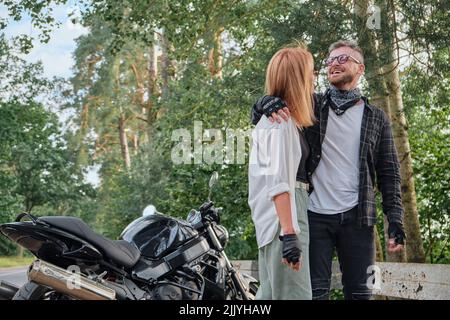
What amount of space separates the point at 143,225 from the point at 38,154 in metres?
38.2

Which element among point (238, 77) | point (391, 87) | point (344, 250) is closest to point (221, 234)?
point (344, 250)

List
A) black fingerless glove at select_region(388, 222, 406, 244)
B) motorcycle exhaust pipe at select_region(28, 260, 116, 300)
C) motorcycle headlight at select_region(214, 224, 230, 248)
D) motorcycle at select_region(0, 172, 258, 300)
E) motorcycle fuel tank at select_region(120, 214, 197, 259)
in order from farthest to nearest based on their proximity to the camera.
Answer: motorcycle headlight at select_region(214, 224, 230, 248) → motorcycle fuel tank at select_region(120, 214, 197, 259) → motorcycle at select_region(0, 172, 258, 300) → motorcycle exhaust pipe at select_region(28, 260, 116, 300) → black fingerless glove at select_region(388, 222, 406, 244)

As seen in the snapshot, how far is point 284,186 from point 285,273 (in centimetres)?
37

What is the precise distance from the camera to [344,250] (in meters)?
3.52

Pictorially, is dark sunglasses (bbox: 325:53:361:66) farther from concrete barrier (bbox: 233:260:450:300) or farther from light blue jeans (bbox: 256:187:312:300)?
concrete barrier (bbox: 233:260:450:300)

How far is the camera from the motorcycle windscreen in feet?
14.9

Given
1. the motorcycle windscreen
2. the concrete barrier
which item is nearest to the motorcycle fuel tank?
the motorcycle windscreen

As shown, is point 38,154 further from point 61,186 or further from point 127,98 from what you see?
point 127,98

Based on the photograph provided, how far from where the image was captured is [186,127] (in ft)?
42.6

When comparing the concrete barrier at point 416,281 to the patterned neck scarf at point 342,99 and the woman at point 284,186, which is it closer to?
the patterned neck scarf at point 342,99

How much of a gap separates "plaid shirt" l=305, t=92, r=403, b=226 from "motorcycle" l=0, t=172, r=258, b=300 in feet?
5.76

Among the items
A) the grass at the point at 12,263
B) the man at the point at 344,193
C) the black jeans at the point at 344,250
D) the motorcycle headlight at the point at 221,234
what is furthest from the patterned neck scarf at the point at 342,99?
the grass at the point at 12,263

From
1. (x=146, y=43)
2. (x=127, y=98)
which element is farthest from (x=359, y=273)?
(x=127, y=98)

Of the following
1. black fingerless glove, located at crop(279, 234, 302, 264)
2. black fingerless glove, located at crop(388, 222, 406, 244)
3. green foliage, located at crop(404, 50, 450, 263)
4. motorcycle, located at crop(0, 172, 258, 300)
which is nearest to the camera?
black fingerless glove, located at crop(279, 234, 302, 264)
